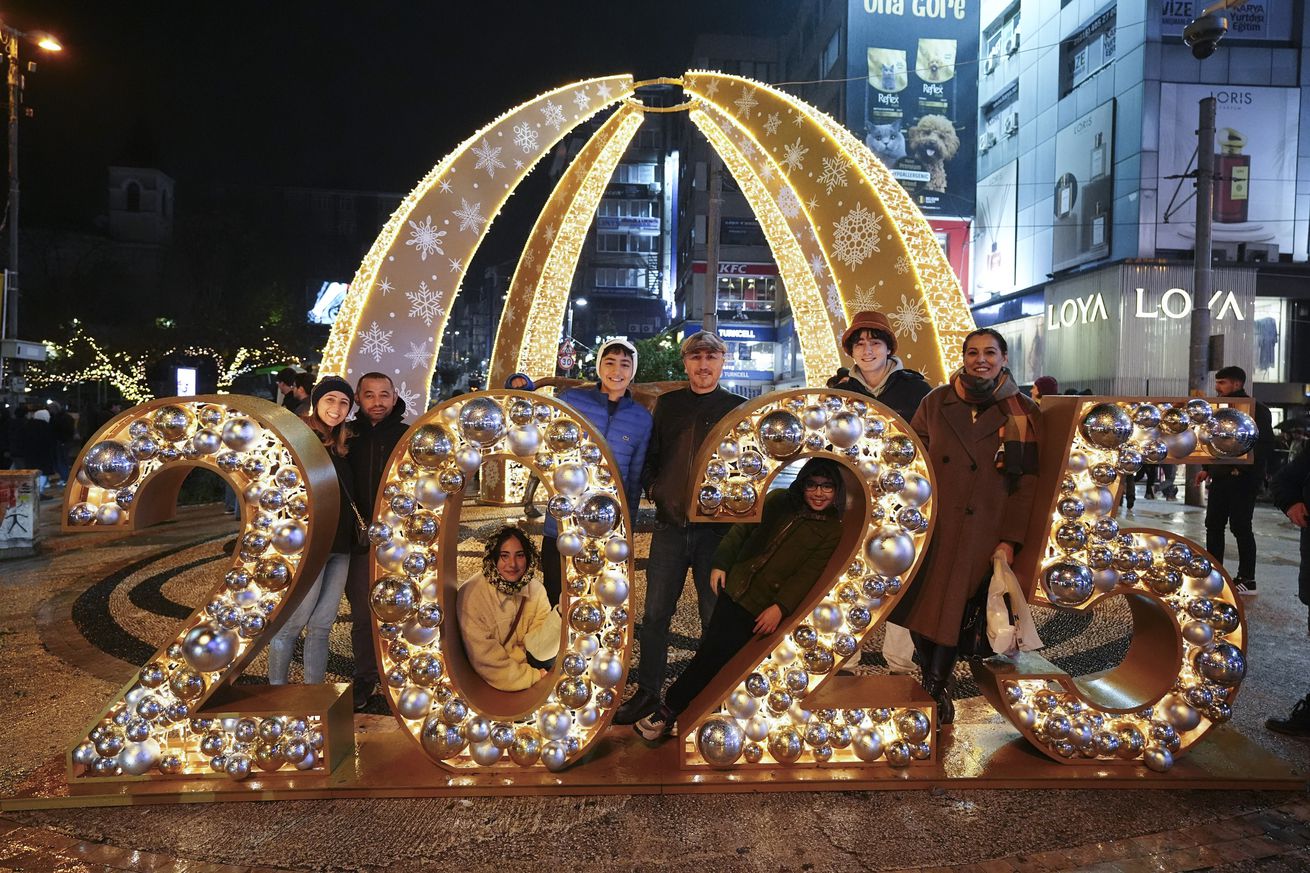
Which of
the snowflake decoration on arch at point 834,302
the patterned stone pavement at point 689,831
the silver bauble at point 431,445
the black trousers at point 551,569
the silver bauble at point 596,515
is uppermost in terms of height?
the snowflake decoration on arch at point 834,302

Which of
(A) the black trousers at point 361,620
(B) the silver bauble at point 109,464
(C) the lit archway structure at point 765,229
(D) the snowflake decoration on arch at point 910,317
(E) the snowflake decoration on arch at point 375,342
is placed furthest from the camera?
(E) the snowflake decoration on arch at point 375,342

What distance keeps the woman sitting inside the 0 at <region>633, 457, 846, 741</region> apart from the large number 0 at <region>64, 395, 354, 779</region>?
1.52 m

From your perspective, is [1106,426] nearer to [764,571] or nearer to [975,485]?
[975,485]

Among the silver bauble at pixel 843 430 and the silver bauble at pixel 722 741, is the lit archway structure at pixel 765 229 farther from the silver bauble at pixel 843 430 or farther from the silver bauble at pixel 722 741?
the silver bauble at pixel 722 741

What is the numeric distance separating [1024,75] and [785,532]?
26.9m

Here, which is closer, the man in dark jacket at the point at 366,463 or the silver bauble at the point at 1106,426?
the silver bauble at the point at 1106,426

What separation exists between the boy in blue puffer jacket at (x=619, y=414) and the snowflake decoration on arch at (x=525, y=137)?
474 centimetres

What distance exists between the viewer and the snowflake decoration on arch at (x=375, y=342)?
688 centimetres

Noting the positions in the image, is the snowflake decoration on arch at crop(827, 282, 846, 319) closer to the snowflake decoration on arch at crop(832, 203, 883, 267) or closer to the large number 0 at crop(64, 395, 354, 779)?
the snowflake decoration on arch at crop(832, 203, 883, 267)

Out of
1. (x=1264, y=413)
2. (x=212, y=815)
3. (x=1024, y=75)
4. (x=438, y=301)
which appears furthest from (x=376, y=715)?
(x=1024, y=75)

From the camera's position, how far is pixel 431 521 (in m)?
3.04

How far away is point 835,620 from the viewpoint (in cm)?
309

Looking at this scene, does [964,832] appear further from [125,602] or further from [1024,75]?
[1024,75]

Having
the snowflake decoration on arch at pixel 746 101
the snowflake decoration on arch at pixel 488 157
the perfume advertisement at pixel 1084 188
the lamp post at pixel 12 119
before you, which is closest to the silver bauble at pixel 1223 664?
the snowflake decoration on arch at pixel 746 101
